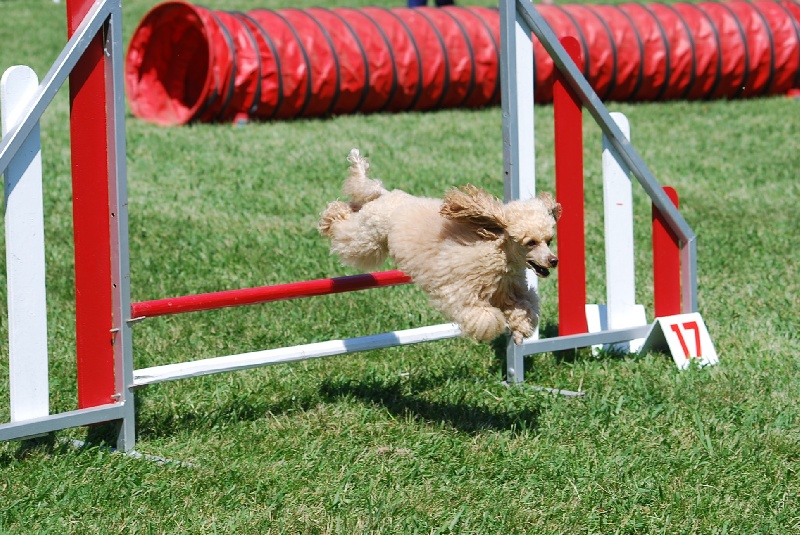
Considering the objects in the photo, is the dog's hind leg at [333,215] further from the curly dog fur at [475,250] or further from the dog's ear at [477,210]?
the dog's ear at [477,210]

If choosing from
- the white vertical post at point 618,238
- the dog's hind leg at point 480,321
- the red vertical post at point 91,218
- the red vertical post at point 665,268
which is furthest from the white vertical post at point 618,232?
the red vertical post at point 91,218

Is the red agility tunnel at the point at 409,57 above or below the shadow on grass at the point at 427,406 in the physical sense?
above

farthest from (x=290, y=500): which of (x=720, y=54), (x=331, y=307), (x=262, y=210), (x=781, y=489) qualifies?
(x=720, y=54)

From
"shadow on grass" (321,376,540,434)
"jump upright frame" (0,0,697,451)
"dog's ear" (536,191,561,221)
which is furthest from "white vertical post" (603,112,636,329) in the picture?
"jump upright frame" (0,0,697,451)

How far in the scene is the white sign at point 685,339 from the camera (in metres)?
4.72

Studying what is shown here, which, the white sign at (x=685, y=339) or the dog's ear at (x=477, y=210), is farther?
the white sign at (x=685, y=339)

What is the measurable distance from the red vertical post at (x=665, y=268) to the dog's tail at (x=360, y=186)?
163cm

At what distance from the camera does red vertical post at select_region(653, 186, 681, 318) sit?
4.95 m

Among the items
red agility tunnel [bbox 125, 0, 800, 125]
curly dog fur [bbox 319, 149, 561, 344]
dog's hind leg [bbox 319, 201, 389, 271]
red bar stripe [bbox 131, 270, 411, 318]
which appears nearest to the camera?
curly dog fur [bbox 319, 149, 561, 344]

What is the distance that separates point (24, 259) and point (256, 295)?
2.78 ft

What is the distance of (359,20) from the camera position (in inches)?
419

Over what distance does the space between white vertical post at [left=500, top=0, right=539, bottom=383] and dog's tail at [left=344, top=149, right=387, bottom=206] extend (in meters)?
0.69

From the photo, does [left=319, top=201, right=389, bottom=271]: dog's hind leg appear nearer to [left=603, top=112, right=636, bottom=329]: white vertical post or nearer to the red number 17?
[left=603, top=112, right=636, bottom=329]: white vertical post

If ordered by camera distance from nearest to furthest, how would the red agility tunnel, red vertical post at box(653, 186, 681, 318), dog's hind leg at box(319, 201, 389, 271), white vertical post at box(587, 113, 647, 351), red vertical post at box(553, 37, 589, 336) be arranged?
dog's hind leg at box(319, 201, 389, 271)
red vertical post at box(553, 37, 589, 336)
white vertical post at box(587, 113, 647, 351)
red vertical post at box(653, 186, 681, 318)
the red agility tunnel
